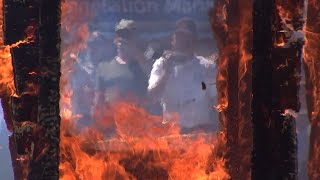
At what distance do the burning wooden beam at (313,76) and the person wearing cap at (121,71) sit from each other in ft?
21.3

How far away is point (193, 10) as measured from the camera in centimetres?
1427

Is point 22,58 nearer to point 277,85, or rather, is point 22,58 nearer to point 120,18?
point 277,85

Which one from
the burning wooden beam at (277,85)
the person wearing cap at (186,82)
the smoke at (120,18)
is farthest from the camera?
the smoke at (120,18)

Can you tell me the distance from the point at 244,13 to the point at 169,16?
993 centimetres

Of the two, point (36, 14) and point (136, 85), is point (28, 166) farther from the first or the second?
point (136, 85)

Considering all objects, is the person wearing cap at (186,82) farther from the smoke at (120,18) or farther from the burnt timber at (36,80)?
the burnt timber at (36,80)

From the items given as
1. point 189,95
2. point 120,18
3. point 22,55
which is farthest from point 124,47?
point 22,55

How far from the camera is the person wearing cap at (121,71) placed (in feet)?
35.9

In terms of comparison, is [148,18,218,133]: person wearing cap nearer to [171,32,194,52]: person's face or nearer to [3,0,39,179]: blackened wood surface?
[171,32,194,52]: person's face

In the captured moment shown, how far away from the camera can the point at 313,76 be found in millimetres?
4844

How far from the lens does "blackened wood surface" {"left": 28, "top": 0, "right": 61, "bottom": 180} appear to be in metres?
3.22

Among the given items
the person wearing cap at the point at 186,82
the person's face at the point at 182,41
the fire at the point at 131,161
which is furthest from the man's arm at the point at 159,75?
the fire at the point at 131,161

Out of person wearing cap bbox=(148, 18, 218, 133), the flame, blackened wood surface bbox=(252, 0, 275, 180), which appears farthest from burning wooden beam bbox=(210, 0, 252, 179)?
person wearing cap bbox=(148, 18, 218, 133)

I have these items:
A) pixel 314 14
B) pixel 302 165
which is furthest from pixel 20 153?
pixel 302 165
